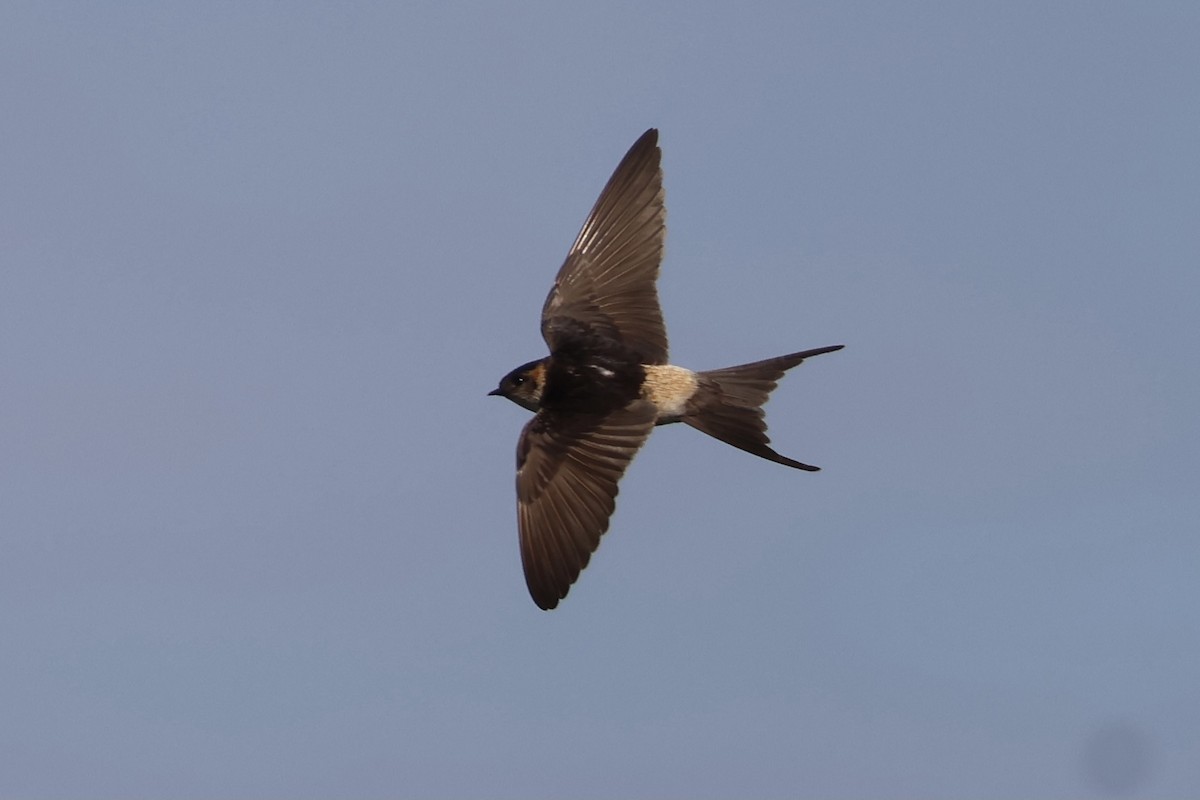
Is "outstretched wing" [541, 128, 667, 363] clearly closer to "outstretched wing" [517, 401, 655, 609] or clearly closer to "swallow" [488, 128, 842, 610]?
"swallow" [488, 128, 842, 610]

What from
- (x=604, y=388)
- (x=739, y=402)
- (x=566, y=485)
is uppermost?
(x=604, y=388)

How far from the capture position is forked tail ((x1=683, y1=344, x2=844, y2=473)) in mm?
11781

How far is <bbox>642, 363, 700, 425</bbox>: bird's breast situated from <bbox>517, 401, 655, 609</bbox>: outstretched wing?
12 centimetres

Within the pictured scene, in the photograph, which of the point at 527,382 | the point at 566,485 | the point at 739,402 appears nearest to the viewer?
the point at 566,485

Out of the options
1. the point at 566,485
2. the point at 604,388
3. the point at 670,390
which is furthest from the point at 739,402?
the point at 566,485

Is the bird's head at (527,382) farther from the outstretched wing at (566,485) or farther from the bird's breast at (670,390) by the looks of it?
the bird's breast at (670,390)

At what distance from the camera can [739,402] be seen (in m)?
11.9

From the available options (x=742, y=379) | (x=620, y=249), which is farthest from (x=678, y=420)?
(x=620, y=249)

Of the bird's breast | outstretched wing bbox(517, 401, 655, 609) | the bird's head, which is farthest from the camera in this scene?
the bird's head

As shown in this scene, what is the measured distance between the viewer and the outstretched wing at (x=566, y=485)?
434 inches

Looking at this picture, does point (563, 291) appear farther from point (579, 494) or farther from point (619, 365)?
point (579, 494)

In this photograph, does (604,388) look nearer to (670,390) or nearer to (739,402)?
(670,390)

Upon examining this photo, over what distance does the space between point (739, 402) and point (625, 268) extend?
5.05 feet

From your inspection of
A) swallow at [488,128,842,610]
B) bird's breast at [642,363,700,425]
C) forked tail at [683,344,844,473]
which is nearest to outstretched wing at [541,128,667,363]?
swallow at [488,128,842,610]
